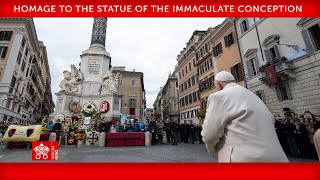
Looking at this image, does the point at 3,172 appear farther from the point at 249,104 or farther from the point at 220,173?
the point at 249,104

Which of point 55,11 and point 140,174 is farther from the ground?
point 55,11

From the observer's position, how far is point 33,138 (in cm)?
1121

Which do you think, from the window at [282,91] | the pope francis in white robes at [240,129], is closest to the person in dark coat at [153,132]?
the window at [282,91]

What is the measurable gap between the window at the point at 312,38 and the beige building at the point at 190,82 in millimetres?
18523

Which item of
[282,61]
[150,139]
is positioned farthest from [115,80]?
[282,61]

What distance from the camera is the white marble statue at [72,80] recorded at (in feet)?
71.4

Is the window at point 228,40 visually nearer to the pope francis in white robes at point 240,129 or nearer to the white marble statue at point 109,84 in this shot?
the white marble statue at point 109,84

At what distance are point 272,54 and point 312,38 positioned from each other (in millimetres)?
3533

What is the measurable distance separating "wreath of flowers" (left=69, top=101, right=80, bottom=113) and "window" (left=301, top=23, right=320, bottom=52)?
20586mm

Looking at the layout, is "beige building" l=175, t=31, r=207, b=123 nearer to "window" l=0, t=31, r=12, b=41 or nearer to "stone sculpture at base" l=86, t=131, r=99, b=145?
"stone sculpture at base" l=86, t=131, r=99, b=145

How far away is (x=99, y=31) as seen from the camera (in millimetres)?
26484

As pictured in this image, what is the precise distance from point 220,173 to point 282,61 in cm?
1669

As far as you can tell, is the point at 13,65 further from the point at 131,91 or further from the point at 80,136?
the point at 131,91

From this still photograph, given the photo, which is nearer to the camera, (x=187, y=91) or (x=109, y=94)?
(x=109, y=94)
